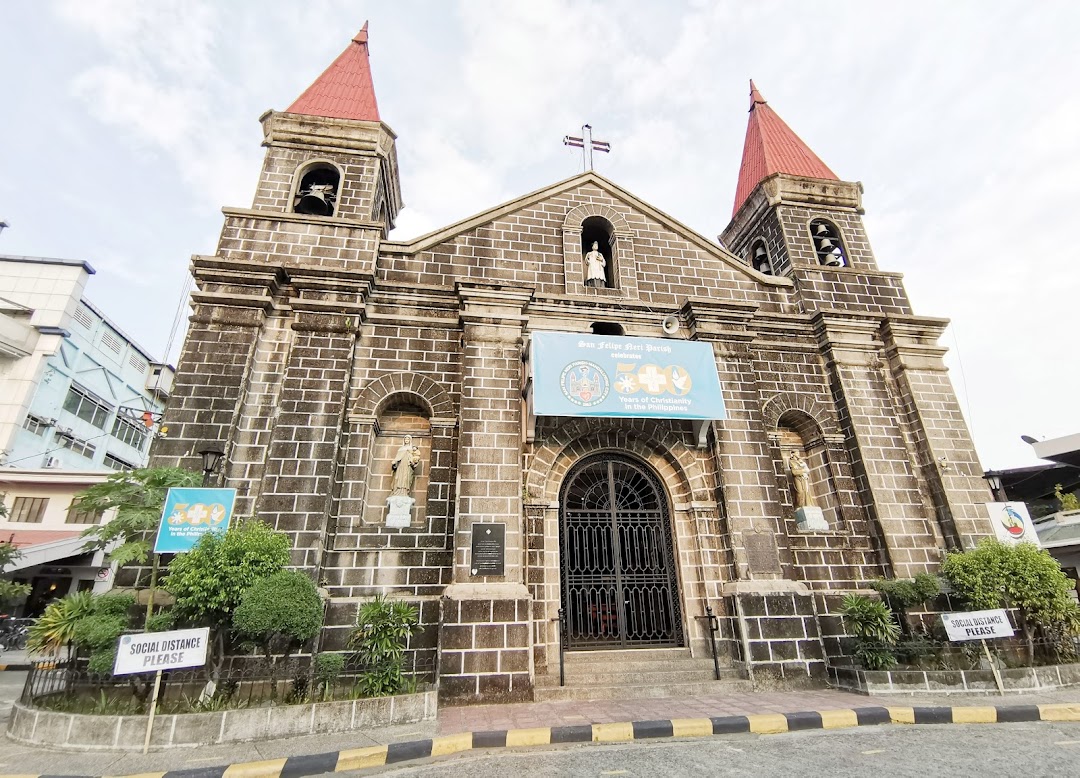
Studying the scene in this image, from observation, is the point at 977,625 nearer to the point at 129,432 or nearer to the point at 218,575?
the point at 218,575

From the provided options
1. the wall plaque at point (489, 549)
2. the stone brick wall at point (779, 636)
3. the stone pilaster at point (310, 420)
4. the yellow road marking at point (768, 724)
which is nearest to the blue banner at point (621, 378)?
the wall plaque at point (489, 549)

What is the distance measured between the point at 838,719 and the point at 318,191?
12.9 metres

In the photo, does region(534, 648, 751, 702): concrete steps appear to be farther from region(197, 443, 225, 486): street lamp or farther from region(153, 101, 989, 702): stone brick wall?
region(197, 443, 225, 486): street lamp

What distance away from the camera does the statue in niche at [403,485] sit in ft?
28.4

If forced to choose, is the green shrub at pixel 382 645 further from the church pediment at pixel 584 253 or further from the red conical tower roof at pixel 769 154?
the red conical tower roof at pixel 769 154

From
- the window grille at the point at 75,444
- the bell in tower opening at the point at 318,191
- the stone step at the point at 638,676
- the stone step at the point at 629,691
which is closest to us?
the stone step at the point at 629,691

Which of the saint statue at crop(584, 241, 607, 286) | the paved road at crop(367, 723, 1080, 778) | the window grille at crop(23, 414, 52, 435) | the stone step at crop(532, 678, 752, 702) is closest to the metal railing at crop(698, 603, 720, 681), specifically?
the stone step at crop(532, 678, 752, 702)

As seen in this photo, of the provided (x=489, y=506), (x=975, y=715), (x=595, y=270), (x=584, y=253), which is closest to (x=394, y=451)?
(x=489, y=506)

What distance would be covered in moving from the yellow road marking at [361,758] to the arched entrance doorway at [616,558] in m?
4.11

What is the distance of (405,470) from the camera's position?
909 cm

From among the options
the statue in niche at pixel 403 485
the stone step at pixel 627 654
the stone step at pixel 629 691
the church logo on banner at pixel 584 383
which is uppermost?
the church logo on banner at pixel 584 383

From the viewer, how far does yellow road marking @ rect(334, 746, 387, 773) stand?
5.00 meters

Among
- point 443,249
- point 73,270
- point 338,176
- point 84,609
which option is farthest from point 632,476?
point 73,270

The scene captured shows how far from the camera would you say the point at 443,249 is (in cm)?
1125
